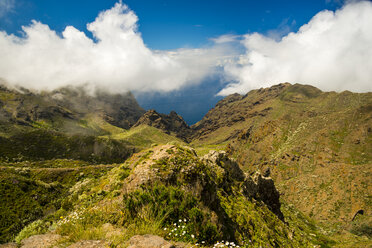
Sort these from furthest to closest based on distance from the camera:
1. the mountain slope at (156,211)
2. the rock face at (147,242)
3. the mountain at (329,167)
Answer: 1. the mountain at (329,167)
2. the mountain slope at (156,211)
3. the rock face at (147,242)

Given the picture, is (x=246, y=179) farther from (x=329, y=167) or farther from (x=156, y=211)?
(x=329, y=167)

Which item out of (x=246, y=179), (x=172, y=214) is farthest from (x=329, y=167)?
(x=172, y=214)

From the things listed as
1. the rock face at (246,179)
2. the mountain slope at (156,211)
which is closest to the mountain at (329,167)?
the rock face at (246,179)

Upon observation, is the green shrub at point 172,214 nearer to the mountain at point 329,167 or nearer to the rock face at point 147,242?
the rock face at point 147,242

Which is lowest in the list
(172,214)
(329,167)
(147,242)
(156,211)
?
(329,167)

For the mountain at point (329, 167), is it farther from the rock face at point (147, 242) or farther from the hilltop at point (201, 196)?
the rock face at point (147, 242)

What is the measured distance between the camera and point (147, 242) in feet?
16.7

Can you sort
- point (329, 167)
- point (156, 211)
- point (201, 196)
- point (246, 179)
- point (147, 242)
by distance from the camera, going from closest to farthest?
point (147, 242) < point (156, 211) < point (201, 196) < point (246, 179) < point (329, 167)

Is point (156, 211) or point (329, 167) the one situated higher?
point (156, 211)

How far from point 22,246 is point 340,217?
13104 cm

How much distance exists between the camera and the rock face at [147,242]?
4.89 meters

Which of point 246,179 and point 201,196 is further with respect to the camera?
point 246,179

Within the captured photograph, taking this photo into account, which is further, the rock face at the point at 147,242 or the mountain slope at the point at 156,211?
the mountain slope at the point at 156,211

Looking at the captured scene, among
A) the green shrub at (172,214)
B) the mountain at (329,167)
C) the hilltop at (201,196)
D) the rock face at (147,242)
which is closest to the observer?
the rock face at (147,242)
